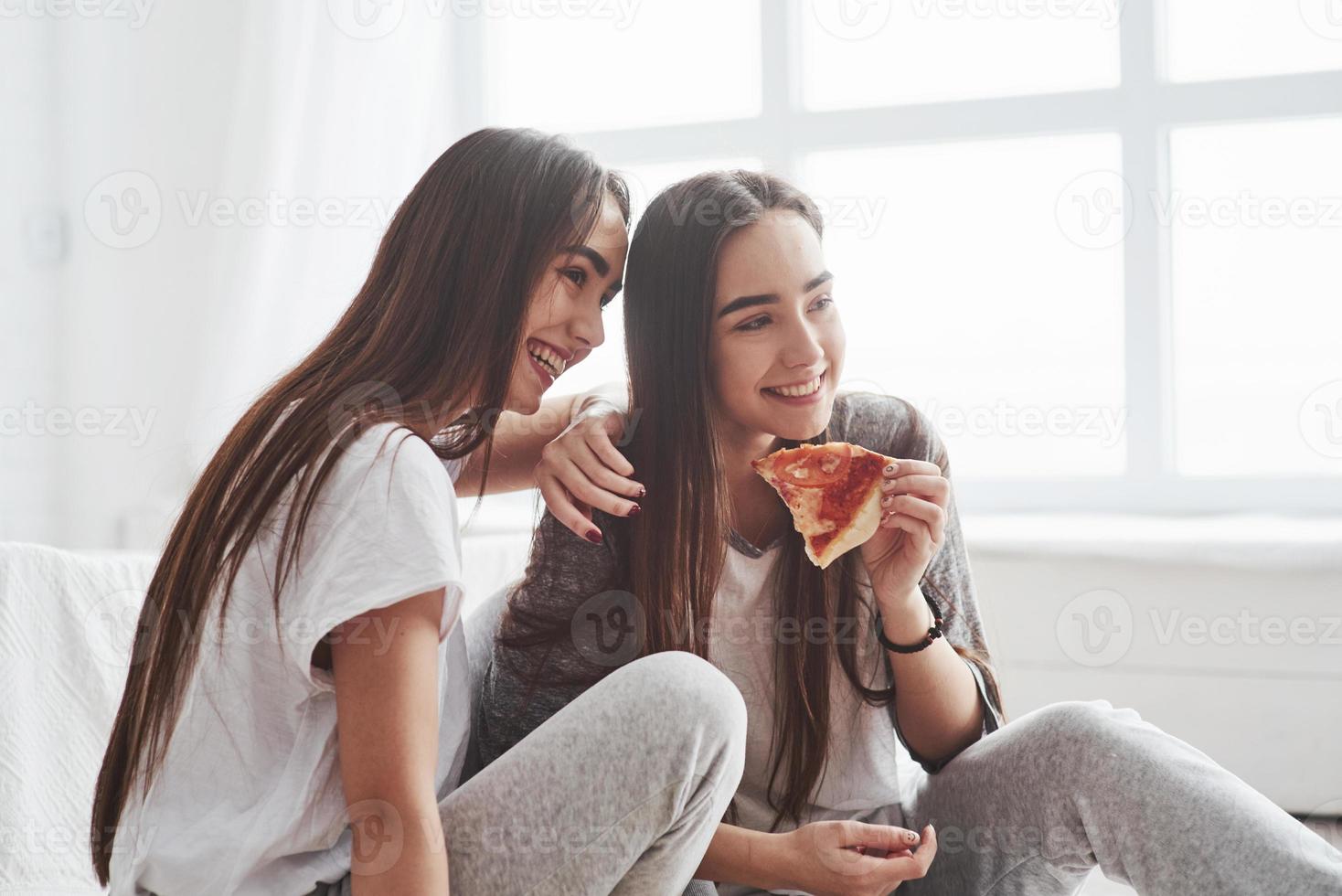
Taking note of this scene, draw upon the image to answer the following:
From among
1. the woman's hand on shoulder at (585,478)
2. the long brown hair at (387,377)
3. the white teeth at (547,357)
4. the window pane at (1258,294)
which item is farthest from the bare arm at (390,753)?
the window pane at (1258,294)

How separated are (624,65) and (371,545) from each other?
2.32 metres

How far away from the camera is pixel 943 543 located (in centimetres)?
149

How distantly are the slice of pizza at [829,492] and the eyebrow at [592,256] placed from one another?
31 centimetres

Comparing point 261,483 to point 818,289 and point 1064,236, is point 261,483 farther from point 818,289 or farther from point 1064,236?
point 1064,236

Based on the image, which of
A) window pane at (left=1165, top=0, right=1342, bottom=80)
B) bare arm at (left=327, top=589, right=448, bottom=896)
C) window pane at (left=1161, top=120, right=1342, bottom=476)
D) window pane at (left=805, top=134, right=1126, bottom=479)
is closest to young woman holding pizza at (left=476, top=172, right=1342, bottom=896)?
bare arm at (left=327, top=589, right=448, bottom=896)

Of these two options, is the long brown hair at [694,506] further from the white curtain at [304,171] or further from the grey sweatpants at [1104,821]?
the white curtain at [304,171]

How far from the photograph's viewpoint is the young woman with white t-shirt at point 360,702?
94cm

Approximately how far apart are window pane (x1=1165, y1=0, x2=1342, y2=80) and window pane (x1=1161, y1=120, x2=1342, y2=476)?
13 cm

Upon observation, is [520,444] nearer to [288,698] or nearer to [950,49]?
[288,698]

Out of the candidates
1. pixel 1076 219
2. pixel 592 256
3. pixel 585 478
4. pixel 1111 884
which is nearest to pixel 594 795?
pixel 585 478

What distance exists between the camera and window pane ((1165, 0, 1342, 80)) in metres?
2.47

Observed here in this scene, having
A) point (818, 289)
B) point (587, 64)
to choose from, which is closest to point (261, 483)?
point (818, 289)

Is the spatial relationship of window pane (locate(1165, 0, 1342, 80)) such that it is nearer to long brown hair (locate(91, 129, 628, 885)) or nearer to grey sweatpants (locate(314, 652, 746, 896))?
long brown hair (locate(91, 129, 628, 885))

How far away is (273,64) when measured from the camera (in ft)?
8.76
